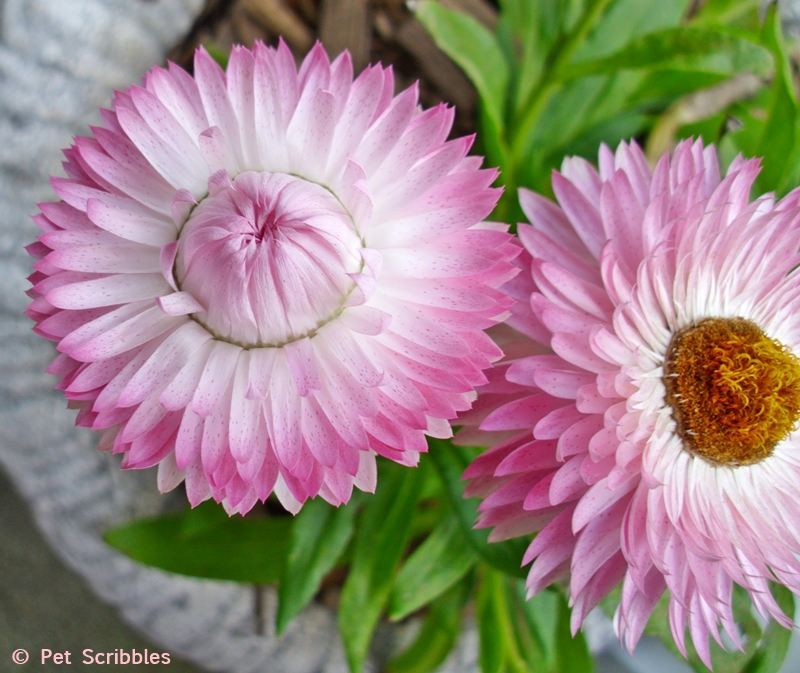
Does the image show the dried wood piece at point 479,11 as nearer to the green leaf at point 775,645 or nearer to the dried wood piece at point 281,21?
the dried wood piece at point 281,21

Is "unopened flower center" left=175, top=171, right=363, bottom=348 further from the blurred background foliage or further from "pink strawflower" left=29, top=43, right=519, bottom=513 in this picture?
the blurred background foliage

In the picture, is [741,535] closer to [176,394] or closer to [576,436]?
[576,436]

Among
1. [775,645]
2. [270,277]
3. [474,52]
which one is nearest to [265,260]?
[270,277]

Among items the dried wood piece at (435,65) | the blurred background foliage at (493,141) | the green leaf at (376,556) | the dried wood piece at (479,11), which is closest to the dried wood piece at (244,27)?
the blurred background foliage at (493,141)

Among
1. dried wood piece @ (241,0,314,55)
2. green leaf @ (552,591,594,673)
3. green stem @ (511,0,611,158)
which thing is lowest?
green leaf @ (552,591,594,673)

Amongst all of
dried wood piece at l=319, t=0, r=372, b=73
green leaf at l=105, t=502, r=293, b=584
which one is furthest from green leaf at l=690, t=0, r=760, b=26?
green leaf at l=105, t=502, r=293, b=584

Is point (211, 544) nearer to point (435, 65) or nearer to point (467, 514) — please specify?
point (467, 514)
